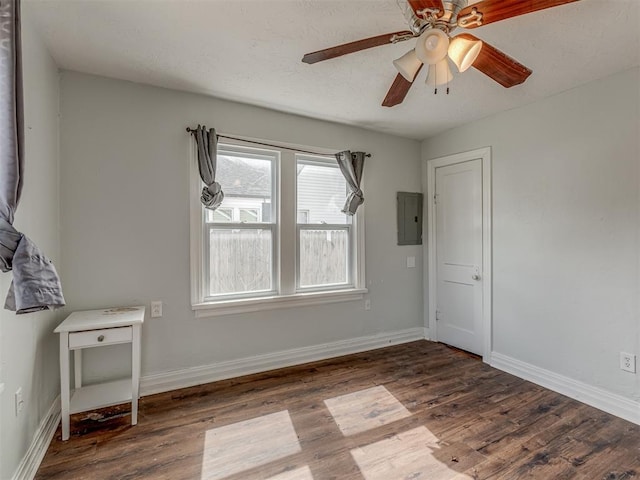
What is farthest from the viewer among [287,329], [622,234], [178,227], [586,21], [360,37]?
[287,329]

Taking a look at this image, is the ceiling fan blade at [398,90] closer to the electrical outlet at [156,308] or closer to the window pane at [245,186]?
the window pane at [245,186]

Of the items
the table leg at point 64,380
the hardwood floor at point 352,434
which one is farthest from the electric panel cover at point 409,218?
the table leg at point 64,380

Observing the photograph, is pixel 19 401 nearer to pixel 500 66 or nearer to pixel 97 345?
pixel 97 345

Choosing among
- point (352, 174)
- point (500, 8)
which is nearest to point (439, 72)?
point (500, 8)

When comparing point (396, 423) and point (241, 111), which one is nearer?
point (396, 423)

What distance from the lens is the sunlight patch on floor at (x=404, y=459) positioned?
67.2 inches

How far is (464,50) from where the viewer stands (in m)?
1.44

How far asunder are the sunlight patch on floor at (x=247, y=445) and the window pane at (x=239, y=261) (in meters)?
1.13

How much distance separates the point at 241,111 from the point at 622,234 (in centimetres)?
314

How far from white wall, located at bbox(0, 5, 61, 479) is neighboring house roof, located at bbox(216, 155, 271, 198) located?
1.17 m

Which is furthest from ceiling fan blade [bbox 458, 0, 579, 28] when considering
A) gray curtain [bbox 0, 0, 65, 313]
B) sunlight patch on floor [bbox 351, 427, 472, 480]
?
sunlight patch on floor [bbox 351, 427, 472, 480]

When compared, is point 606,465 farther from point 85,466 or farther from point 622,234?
point 85,466

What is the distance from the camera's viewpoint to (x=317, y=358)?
3232 mm

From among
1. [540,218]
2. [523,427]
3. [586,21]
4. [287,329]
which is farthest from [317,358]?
[586,21]
